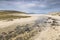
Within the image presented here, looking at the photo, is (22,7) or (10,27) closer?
(10,27)

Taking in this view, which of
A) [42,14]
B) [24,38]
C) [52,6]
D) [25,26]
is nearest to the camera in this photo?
[24,38]

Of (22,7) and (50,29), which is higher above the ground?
(22,7)

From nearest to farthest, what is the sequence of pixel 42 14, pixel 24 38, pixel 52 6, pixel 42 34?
pixel 24 38, pixel 42 34, pixel 42 14, pixel 52 6

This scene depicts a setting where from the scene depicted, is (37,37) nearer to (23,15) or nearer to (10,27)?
(10,27)

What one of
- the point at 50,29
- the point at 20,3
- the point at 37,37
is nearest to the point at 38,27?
the point at 50,29

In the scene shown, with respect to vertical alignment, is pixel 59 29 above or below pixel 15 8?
below

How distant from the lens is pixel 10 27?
8047 mm

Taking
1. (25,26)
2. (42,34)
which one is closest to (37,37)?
(42,34)

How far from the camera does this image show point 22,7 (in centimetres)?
1184

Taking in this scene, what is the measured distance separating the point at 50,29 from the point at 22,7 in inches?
154

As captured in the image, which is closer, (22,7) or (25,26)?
(25,26)

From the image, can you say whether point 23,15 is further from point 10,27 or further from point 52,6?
point 10,27

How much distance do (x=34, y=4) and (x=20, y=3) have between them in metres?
1.09

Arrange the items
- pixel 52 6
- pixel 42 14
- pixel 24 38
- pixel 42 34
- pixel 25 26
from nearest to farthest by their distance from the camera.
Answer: pixel 24 38 < pixel 42 34 < pixel 25 26 < pixel 42 14 < pixel 52 6
